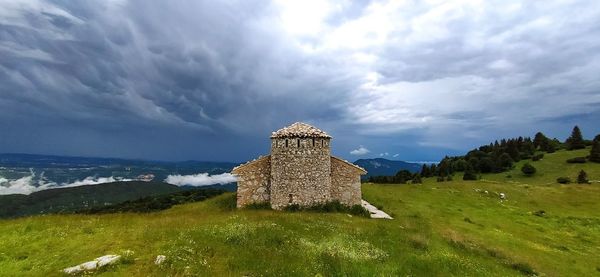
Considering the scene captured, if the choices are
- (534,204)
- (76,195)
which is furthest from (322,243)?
(76,195)

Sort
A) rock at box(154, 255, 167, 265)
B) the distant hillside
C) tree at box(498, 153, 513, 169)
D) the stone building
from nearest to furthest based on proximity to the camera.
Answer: rock at box(154, 255, 167, 265) < the stone building < tree at box(498, 153, 513, 169) < the distant hillside

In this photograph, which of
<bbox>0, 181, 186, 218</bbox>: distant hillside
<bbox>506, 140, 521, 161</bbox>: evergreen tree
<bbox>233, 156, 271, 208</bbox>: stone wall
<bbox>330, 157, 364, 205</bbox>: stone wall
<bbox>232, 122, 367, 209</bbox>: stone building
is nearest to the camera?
<bbox>232, 122, 367, 209</bbox>: stone building

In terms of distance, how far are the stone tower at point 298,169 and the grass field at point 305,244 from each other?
4091mm

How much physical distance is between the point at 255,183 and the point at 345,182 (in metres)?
8.26

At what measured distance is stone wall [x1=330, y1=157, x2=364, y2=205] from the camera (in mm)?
35781

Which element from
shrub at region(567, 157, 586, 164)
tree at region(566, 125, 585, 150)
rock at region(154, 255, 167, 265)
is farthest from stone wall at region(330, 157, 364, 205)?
tree at region(566, 125, 585, 150)

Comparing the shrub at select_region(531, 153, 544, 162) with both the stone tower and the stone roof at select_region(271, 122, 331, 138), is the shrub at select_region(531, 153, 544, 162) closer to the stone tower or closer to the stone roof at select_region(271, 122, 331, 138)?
the stone roof at select_region(271, 122, 331, 138)

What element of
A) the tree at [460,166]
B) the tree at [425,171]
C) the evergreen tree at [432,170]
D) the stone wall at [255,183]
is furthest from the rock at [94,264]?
the tree at [460,166]

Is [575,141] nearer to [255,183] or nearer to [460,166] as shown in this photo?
[460,166]

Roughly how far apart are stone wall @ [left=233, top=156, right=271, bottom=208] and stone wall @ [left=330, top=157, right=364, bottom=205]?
5.99m

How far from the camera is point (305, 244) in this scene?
1925 cm

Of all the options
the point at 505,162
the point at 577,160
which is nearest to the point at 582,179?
the point at 577,160

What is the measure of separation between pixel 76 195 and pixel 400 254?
136 metres

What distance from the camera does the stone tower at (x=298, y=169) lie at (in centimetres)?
3247
